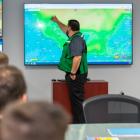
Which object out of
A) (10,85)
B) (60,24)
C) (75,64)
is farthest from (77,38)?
(10,85)

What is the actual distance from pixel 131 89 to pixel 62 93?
3.99 feet

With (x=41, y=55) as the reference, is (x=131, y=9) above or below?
above

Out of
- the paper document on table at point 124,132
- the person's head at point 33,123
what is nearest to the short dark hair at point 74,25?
the paper document on table at point 124,132

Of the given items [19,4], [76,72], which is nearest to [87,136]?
[76,72]

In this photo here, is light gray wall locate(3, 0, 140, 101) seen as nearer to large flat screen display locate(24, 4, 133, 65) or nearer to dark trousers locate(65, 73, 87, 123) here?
large flat screen display locate(24, 4, 133, 65)

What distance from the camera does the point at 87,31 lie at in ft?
18.4

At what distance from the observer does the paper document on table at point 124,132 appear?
6.78ft

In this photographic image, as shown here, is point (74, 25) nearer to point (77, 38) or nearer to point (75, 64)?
point (77, 38)

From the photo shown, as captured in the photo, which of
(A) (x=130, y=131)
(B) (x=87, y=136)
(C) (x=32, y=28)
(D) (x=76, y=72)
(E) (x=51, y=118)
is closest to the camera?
(E) (x=51, y=118)

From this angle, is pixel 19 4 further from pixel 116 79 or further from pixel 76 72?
pixel 116 79

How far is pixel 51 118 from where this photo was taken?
46 cm

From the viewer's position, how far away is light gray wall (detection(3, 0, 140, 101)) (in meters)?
5.60

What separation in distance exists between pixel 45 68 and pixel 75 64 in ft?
2.84

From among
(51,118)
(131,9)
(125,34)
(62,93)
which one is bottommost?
(62,93)
